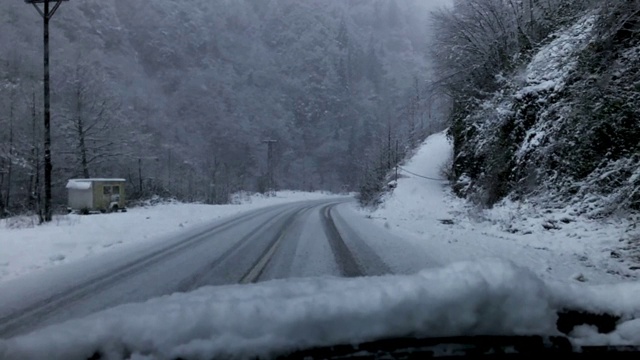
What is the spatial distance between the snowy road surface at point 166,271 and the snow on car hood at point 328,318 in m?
3.00

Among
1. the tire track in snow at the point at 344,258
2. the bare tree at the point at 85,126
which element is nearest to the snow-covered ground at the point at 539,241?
the tire track in snow at the point at 344,258

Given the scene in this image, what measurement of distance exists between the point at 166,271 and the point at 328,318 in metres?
6.34

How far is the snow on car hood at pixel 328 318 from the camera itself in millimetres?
2268

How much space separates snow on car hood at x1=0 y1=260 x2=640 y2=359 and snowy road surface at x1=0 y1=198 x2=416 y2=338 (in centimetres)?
300

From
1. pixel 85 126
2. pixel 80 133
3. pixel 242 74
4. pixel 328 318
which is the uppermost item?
pixel 242 74

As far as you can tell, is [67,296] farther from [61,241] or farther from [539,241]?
[539,241]

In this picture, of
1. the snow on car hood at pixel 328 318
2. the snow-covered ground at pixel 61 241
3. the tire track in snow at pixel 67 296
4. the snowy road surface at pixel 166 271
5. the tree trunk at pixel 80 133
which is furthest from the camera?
the tree trunk at pixel 80 133

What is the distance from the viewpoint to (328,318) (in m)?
2.42

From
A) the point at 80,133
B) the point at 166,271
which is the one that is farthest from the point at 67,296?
the point at 80,133

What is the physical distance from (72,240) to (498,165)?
587 inches

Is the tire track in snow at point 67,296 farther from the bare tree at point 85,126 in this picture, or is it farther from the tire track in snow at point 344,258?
the bare tree at point 85,126

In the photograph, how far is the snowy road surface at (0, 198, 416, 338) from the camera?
572 cm

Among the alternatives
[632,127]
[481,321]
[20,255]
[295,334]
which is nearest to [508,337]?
[481,321]

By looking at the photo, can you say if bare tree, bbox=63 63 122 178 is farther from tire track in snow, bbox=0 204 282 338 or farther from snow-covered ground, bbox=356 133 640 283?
snow-covered ground, bbox=356 133 640 283
